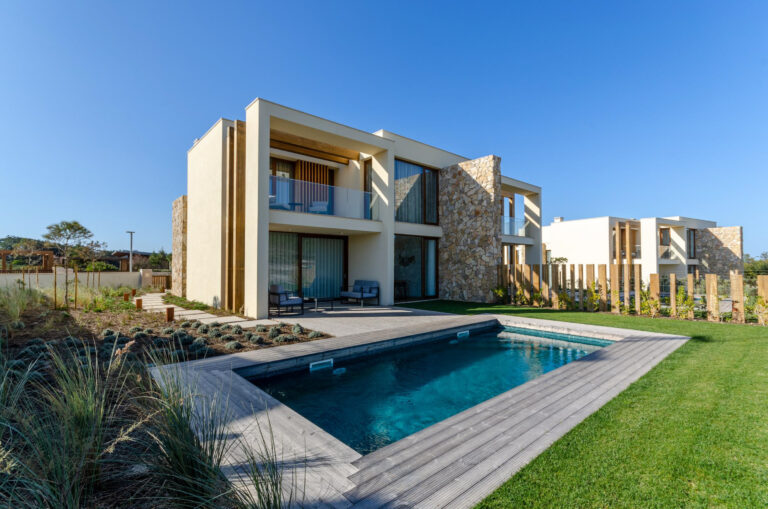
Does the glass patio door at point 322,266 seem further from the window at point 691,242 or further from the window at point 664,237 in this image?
the window at point 691,242

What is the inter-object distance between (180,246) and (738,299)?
63.0ft

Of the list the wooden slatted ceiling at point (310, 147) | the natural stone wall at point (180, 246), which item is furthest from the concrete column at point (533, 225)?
the natural stone wall at point (180, 246)

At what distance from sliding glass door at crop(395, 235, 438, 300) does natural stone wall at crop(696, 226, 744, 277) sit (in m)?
25.6

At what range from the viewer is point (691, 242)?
2627 cm

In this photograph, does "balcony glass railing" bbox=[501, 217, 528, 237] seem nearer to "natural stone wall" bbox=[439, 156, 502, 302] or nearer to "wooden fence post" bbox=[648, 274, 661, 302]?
"natural stone wall" bbox=[439, 156, 502, 302]

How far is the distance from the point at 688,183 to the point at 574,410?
2600 cm

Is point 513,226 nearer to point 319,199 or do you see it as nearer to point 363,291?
point 363,291

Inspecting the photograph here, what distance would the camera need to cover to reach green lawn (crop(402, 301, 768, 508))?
2.03 meters

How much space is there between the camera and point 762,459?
244 cm

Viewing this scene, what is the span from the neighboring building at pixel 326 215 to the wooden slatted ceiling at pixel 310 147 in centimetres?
4

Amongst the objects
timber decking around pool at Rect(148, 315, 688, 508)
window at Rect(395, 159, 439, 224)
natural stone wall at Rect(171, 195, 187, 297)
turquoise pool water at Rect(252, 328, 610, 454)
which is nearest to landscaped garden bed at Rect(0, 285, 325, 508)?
timber decking around pool at Rect(148, 315, 688, 508)

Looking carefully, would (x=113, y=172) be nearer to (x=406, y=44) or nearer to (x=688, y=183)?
(x=406, y=44)

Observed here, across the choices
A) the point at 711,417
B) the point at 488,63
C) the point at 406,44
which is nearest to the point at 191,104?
the point at 406,44

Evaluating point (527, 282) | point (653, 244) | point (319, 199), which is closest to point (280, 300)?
point (319, 199)
